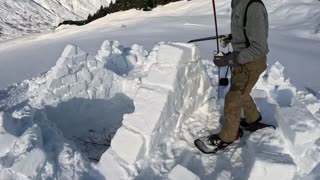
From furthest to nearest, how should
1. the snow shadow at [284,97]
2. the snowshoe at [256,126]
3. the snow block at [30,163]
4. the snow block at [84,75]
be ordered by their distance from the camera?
the snow block at [84,75] → the snow shadow at [284,97] → the snowshoe at [256,126] → the snow block at [30,163]

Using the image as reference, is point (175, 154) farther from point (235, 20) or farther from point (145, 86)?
point (235, 20)

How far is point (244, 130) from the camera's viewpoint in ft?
16.9

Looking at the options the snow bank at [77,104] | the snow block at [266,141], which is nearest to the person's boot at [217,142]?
the snow block at [266,141]

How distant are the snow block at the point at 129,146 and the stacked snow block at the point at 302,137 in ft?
4.61

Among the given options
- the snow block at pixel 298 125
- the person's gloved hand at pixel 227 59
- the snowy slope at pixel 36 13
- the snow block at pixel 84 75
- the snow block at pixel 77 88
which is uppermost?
the person's gloved hand at pixel 227 59

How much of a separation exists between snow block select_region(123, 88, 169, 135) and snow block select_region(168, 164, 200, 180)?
474mm

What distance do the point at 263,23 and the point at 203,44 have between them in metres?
8.66

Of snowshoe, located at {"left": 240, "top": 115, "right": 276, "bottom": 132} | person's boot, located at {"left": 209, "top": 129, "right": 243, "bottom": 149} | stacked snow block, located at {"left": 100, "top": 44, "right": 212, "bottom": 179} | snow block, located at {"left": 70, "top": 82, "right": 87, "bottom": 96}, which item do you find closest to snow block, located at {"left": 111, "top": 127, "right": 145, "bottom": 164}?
stacked snow block, located at {"left": 100, "top": 44, "right": 212, "bottom": 179}

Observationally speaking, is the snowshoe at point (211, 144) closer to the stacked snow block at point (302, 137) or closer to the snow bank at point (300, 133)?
the snow bank at point (300, 133)

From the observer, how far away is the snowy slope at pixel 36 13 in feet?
236

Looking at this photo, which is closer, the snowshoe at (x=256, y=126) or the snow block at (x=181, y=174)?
the snow block at (x=181, y=174)

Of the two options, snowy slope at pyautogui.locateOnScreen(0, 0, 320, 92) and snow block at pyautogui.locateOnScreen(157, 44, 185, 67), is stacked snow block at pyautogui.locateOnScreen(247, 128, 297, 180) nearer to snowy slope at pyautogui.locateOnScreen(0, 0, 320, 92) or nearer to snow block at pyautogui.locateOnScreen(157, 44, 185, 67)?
snow block at pyautogui.locateOnScreen(157, 44, 185, 67)

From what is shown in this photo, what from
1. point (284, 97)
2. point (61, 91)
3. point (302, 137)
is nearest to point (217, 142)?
point (302, 137)

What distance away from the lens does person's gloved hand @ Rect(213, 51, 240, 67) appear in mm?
4578
